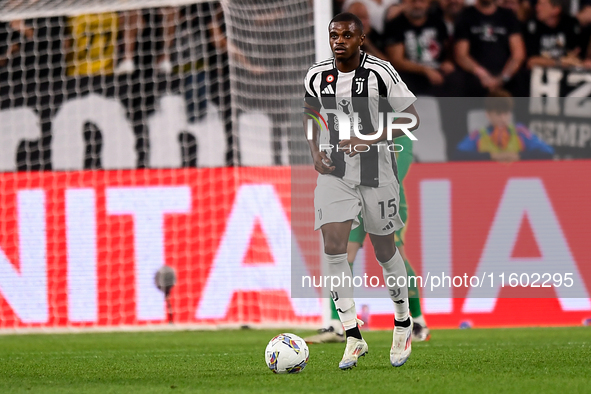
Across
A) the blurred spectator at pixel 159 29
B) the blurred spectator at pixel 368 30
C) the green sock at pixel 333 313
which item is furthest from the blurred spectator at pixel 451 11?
the green sock at pixel 333 313

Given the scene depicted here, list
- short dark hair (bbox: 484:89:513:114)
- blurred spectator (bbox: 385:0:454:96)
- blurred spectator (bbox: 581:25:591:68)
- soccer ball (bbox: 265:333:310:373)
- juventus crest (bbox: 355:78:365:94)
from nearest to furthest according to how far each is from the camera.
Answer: soccer ball (bbox: 265:333:310:373), juventus crest (bbox: 355:78:365:94), short dark hair (bbox: 484:89:513:114), blurred spectator (bbox: 385:0:454:96), blurred spectator (bbox: 581:25:591:68)

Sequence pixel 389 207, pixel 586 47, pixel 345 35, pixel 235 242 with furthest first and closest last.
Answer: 1. pixel 586 47
2. pixel 235 242
3. pixel 389 207
4. pixel 345 35

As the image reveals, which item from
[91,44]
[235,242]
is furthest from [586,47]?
[91,44]

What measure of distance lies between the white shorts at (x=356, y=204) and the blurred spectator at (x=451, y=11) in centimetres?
528

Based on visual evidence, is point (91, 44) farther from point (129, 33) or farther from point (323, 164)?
point (323, 164)

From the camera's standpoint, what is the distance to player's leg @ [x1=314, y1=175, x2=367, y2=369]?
4438 mm

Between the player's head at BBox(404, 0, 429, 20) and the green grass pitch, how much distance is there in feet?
12.5

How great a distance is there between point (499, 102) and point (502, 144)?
0.96 meters

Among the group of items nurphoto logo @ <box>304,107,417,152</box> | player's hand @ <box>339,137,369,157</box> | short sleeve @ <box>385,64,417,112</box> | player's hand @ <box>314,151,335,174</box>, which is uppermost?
short sleeve @ <box>385,64,417,112</box>

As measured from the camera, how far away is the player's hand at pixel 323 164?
4484mm

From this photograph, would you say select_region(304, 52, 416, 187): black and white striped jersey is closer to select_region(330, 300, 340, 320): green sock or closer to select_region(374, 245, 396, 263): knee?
select_region(374, 245, 396, 263): knee

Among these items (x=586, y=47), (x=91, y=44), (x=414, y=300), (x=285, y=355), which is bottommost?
(x=414, y=300)

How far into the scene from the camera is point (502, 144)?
8141 mm

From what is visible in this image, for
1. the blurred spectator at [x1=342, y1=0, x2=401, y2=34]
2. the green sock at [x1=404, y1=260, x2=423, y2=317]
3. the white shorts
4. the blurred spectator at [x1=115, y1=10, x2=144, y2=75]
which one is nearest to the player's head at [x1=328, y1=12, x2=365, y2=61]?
the white shorts
